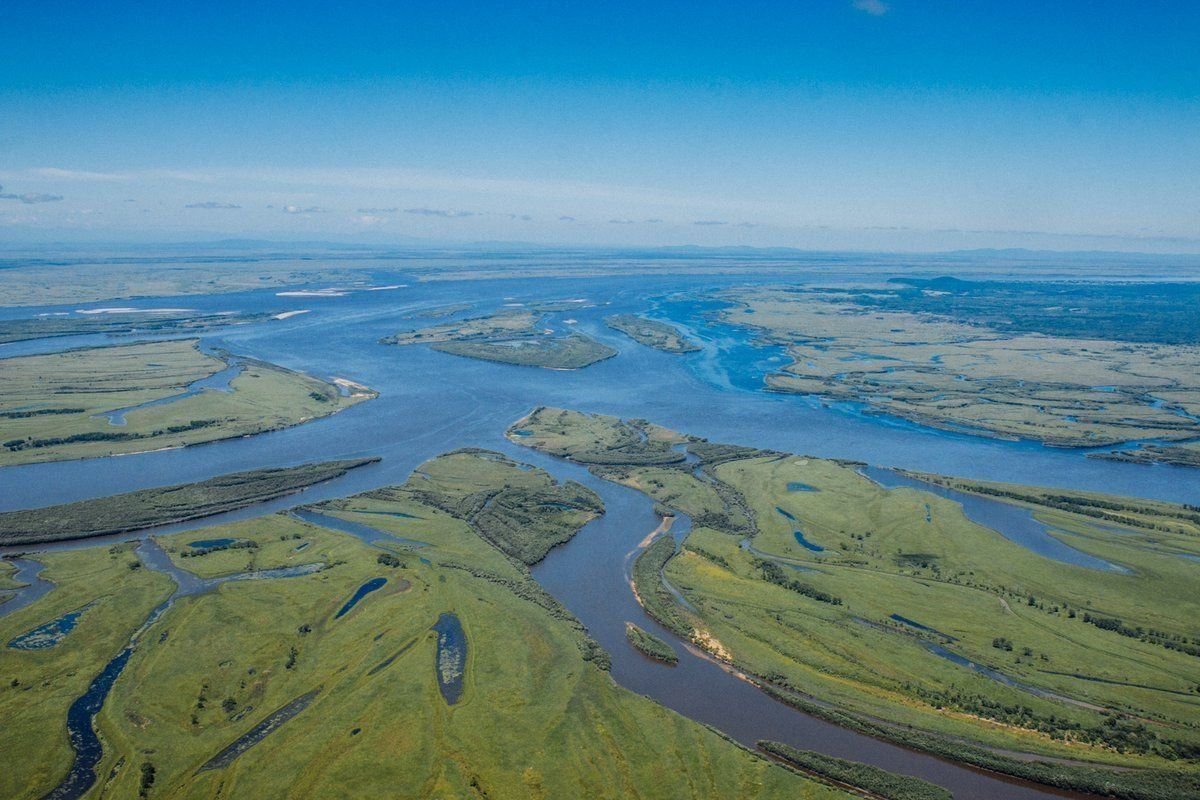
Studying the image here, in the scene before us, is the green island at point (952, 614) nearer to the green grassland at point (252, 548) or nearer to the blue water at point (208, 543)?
the green grassland at point (252, 548)

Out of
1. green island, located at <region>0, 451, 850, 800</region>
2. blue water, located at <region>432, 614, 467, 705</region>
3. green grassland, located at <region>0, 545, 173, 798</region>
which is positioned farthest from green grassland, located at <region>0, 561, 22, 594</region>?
blue water, located at <region>432, 614, 467, 705</region>

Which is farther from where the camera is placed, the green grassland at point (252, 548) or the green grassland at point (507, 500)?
the green grassland at point (507, 500)

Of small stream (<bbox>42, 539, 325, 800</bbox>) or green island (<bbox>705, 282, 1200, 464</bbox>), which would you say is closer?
small stream (<bbox>42, 539, 325, 800</bbox>)

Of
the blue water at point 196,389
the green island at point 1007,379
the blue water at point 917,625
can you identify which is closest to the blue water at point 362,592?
the blue water at point 917,625

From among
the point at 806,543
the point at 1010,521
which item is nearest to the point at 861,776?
the point at 806,543

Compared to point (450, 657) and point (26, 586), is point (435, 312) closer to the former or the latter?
point (26, 586)

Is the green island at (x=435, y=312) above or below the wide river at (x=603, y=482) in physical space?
above

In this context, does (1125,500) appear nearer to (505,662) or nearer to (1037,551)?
(1037,551)

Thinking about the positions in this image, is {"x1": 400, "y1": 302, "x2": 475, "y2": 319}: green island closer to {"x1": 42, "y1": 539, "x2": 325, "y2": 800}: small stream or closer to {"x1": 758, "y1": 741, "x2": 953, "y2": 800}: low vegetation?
{"x1": 42, "y1": 539, "x2": 325, "y2": 800}: small stream
